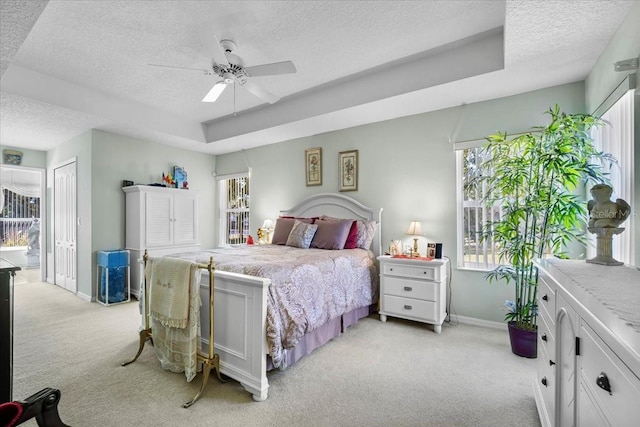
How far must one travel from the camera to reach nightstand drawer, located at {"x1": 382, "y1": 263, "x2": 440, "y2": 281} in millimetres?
3184

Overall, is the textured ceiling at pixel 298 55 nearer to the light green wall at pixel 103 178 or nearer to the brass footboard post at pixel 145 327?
the light green wall at pixel 103 178

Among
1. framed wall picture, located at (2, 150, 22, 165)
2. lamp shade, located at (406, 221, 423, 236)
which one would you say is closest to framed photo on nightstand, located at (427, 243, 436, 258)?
lamp shade, located at (406, 221, 423, 236)

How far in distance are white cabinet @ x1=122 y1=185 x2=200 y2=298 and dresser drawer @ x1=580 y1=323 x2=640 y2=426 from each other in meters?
4.81

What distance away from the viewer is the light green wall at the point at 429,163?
127 inches

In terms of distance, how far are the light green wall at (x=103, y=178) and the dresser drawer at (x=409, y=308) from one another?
4.25m

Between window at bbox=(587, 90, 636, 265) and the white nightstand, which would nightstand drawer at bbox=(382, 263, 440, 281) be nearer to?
the white nightstand

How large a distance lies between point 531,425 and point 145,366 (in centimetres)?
278

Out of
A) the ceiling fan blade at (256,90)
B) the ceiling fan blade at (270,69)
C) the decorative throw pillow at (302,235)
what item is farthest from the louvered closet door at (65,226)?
the ceiling fan blade at (270,69)

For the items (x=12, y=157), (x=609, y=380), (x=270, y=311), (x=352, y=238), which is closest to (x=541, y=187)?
(x=352, y=238)

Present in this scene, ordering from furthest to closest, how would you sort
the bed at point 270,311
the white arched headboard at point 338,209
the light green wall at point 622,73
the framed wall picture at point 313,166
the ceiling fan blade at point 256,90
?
1. the framed wall picture at point 313,166
2. the white arched headboard at point 338,209
3. the ceiling fan blade at point 256,90
4. the bed at point 270,311
5. the light green wall at point 622,73

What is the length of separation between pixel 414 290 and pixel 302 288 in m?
1.46

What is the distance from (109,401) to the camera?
202 cm

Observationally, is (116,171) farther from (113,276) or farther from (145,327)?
(145,327)

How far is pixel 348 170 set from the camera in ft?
14.5
